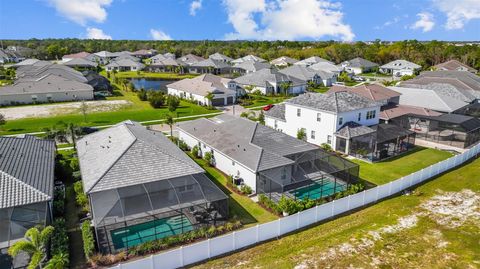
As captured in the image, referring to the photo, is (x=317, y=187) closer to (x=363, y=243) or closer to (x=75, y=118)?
(x=363, y=243)

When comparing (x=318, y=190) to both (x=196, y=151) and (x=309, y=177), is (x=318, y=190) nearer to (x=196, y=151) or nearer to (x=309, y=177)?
(x=309, y=177)

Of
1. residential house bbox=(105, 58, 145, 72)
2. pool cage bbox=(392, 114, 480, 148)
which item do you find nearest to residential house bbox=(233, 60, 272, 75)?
residential house bbox=(105, 58, 145, 72)

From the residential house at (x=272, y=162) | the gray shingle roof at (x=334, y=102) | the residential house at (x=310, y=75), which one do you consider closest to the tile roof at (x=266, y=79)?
the residential house at (x=310, y=75)

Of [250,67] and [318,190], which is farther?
[250,67]

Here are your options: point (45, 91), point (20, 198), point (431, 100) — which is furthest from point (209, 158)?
point (45, 91)

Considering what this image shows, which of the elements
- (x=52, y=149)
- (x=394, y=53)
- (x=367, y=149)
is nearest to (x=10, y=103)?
(x=52, y=149)

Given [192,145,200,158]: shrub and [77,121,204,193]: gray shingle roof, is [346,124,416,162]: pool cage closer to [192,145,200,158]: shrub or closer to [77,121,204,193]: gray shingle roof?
[192,145,200,158]: shrub
